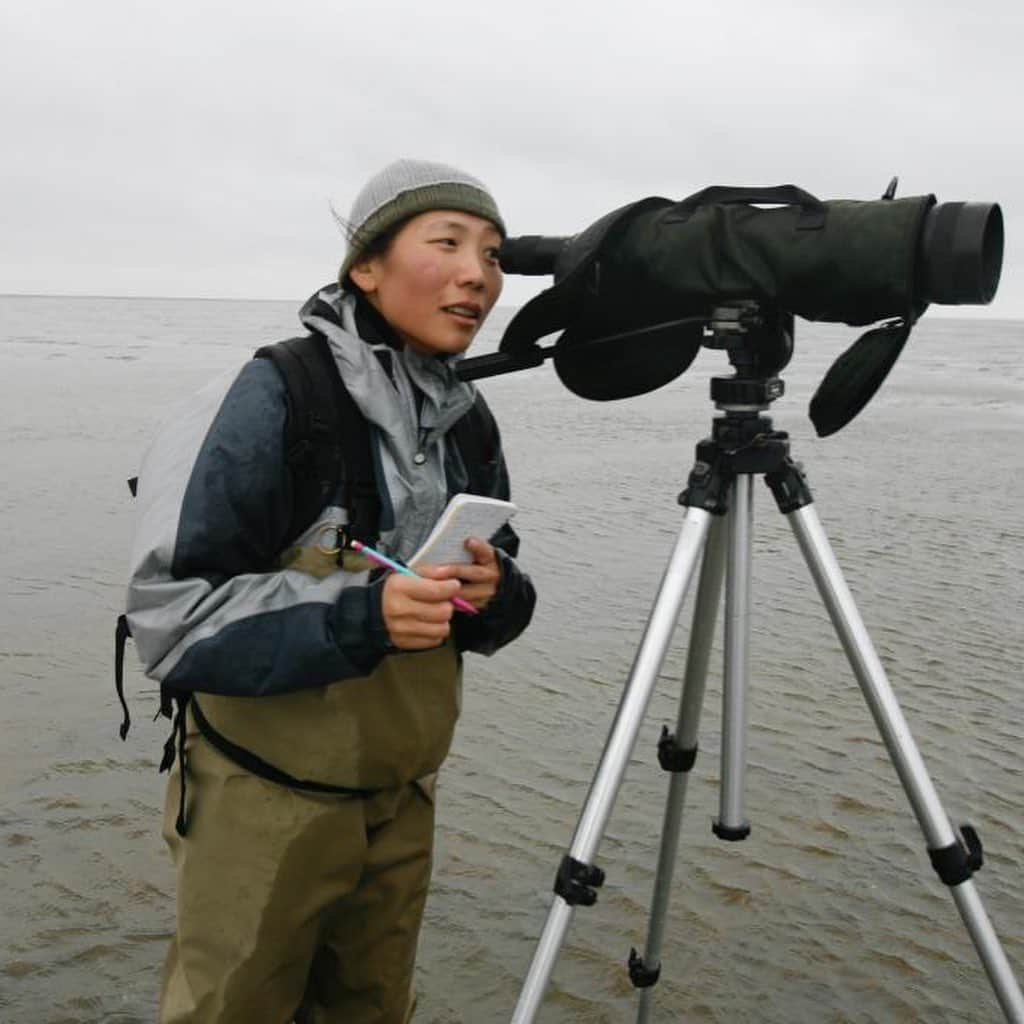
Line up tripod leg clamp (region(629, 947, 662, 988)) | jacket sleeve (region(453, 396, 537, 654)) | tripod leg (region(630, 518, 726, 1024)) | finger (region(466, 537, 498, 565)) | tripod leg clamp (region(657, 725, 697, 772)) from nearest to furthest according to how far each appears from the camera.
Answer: finger (region(466, 537, 498, 565))
jacket sleeve (region(453, 396, 537, 654))
tripod leg (region(630, 518, 726, 1024))
tripod leg clamp (region(657, 725, 697, 772))
tripod leg clamp (region(629, 947, 662, 988))

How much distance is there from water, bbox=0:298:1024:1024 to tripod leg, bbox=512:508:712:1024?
49.7 inches

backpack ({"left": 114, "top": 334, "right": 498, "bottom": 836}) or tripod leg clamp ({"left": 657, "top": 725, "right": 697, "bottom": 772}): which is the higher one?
backpack ({"left": 114, "top": 334, "right": 498, "bottom": 836})

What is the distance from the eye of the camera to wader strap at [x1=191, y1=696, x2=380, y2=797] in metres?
2.09

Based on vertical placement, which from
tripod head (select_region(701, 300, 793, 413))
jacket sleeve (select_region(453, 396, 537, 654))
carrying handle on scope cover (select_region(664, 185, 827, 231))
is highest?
carrying handle on scope cover (select_region(664, 185, 827, 231))

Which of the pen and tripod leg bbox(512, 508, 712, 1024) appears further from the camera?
tripod leg bbox(512, 508, 712, 1024)

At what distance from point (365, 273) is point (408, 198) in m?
0.18

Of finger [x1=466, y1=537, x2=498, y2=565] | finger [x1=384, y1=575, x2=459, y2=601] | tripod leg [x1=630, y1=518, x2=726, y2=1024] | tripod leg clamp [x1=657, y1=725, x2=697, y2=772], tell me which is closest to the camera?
finger [x1=384, y1=575, x2=459, y2=601]

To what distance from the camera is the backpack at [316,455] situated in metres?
2.04

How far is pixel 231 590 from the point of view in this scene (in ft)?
6.43

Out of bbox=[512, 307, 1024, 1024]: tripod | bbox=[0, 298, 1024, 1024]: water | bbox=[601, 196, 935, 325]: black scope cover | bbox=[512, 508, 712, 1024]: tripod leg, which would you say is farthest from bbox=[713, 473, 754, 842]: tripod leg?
bbox=[0, 298, 1024, 1024]: water

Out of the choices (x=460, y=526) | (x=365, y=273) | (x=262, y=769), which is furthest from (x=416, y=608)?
(x=365, y=273)

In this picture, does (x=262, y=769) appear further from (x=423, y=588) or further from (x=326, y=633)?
(x=423, y=588)

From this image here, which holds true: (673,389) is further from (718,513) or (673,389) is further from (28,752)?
(718,513)

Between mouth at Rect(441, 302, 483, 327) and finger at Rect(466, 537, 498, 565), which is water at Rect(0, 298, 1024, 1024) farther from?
mouth at Rect(441, 302, 483, 327)
